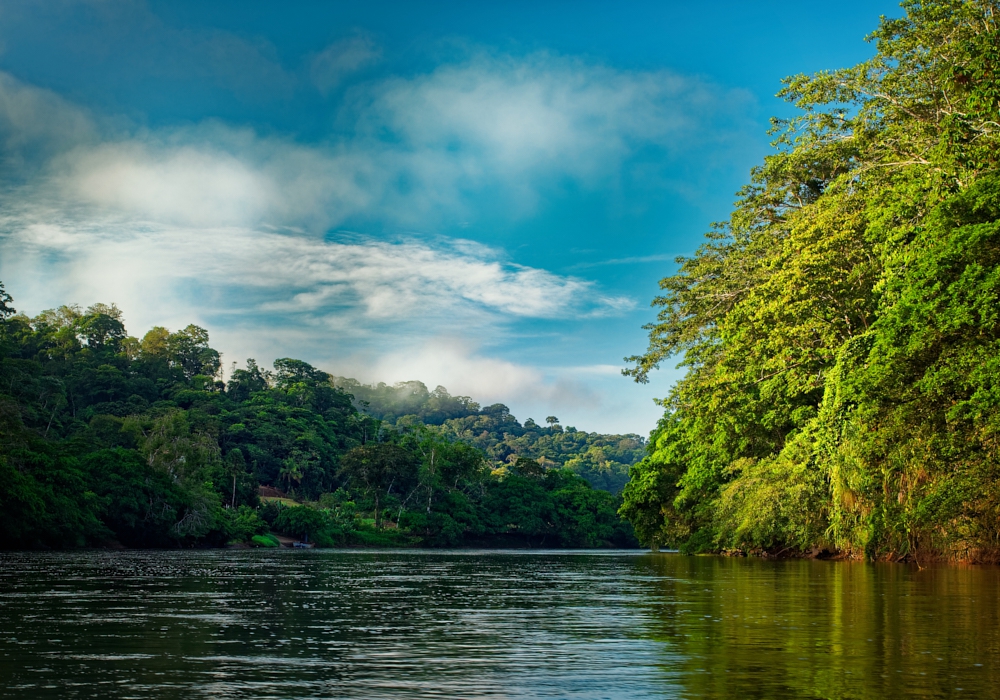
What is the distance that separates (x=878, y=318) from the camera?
2431 cm

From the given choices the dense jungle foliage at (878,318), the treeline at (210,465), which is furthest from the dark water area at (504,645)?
the treeline at (210,465)

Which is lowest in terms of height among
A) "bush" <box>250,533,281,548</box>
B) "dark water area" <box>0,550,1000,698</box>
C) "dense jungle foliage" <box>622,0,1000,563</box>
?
"bush" <box>250,533,281,548</box>

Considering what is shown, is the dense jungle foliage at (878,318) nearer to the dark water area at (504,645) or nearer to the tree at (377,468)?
the dark water area at (504,645)

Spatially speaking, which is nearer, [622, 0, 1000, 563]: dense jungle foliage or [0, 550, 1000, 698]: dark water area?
[0, 550, 1000, 698]: dark water area

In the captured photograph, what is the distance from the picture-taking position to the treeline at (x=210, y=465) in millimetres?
61500

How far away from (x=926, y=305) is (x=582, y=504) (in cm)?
10415

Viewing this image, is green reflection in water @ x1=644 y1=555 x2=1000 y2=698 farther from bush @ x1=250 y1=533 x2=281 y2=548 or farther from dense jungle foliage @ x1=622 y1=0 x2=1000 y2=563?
bush @ x1=250 y1=533 x2=281 y2=548

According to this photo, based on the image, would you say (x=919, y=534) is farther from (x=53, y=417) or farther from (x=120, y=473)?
(x=53, y=417)

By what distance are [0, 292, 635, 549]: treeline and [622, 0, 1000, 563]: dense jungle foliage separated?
41477mm

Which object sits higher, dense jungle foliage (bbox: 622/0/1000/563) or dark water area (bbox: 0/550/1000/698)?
dense jungle foliage (bbox: 622/0/1000/563)

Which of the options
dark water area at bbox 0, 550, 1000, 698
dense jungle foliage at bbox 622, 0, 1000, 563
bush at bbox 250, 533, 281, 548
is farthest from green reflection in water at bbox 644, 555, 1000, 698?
bush at bbox 250, 533, 281, 548

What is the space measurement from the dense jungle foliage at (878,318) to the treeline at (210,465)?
41477mm

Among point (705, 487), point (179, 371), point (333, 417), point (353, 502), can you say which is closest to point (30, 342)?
point (179, 371)

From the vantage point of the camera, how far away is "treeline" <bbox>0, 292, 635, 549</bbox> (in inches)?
2421
